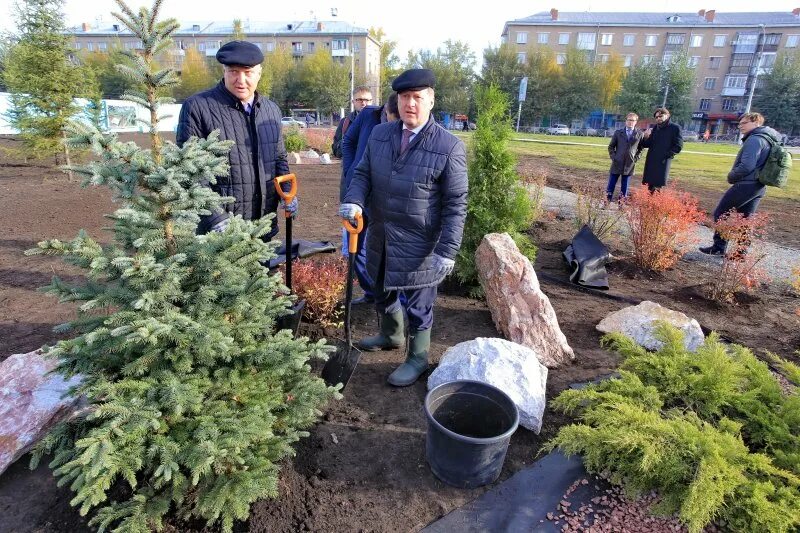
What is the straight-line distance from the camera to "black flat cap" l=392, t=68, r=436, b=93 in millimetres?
2787

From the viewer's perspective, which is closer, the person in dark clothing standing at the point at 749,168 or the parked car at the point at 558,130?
the person in dark clothing standing at the point at 749,168

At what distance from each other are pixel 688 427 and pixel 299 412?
198 centimetres

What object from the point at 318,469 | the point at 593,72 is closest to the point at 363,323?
the point at 318,469

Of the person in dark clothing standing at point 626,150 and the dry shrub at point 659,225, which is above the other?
the person in dark clothing standing at point 626,150

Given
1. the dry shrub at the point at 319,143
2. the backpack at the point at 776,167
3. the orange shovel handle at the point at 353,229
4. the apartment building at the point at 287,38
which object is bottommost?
the dry shrub at the point at 319,143

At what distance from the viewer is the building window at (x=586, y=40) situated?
57.8 metres

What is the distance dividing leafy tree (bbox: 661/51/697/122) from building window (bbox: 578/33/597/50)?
18137mm

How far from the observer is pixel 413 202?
117 inches

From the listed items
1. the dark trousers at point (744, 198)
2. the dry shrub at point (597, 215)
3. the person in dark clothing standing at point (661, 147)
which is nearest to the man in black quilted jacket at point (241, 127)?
the dry shrub at point (597, 215)

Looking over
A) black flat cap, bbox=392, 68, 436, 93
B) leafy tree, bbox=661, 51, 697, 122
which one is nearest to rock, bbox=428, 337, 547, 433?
black flat cap, bbox=392, 68, 436, 93

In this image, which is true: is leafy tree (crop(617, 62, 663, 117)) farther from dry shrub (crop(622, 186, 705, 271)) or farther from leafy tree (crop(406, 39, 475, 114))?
dry shrub (crop(622, 186, 705, 271))

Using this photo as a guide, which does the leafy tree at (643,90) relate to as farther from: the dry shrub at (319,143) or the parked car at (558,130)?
the dry shrub at (319,143)

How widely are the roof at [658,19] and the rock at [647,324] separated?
63.9 meters

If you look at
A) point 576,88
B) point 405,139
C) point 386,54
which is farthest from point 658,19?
point 405,139
